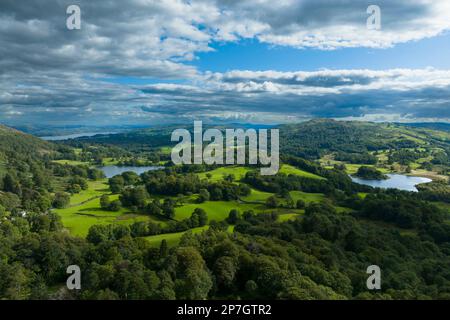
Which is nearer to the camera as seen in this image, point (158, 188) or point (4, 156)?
point (158, 188)

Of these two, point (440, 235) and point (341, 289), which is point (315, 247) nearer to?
point (341, 289)

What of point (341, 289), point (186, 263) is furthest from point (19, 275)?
point (341, 289)

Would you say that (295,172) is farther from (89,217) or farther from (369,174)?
(89,217)

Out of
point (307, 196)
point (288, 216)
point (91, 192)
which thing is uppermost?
point (288, 216)

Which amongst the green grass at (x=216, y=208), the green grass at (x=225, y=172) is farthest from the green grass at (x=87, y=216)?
the green grass at (x=225, y=172)

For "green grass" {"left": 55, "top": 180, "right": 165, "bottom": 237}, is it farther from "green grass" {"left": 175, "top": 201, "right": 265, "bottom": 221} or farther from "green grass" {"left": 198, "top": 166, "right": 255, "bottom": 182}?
"green grass" {"left": 198, "top": 166, "right": 255, "bottom": 182}

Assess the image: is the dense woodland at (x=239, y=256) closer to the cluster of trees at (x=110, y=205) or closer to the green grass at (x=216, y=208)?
the cluster of trees at (x=110, y=205)

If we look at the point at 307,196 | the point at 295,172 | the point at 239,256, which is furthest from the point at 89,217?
the point at 295,172

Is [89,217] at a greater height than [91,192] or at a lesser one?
greater
